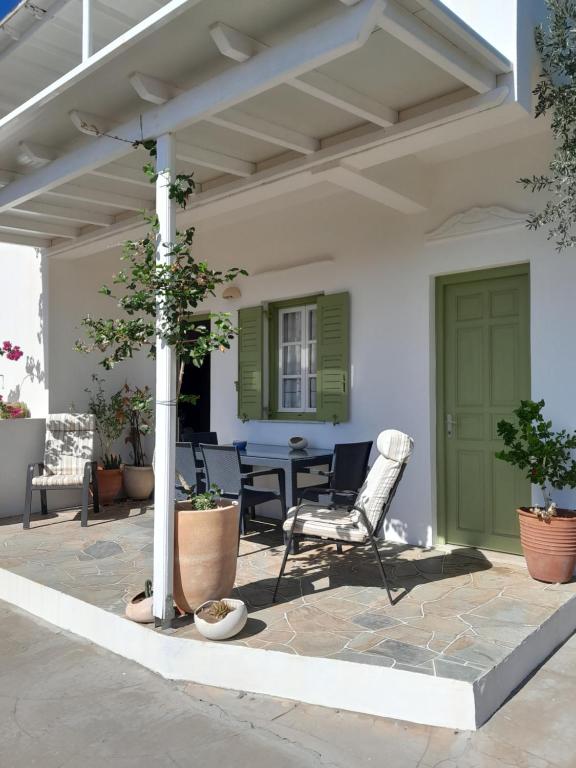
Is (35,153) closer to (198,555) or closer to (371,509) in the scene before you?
(198,555)

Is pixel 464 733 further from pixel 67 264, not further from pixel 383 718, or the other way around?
pixel 67 264

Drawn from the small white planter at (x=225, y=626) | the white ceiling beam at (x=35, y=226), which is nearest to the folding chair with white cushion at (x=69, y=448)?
the white ceiling beam at (x=35, y=226)

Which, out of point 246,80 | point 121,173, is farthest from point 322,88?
point 121,173

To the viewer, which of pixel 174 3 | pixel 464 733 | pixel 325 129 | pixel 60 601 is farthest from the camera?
pixel 325 129

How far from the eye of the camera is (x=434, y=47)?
3.10 metres

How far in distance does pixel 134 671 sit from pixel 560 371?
3.24 metres

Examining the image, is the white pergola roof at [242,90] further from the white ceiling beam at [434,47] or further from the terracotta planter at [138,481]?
the terracotta planter at [138,481]

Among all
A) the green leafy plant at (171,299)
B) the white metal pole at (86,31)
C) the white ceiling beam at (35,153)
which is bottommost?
the green leafy plant at (171,299)

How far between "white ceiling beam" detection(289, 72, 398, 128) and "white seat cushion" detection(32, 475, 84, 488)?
4.06 m

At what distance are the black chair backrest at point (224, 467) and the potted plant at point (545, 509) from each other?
1.85 m

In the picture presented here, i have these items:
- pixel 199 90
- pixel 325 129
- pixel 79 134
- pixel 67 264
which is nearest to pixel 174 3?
pixel 199 90

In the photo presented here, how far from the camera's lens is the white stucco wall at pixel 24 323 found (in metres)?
6.87

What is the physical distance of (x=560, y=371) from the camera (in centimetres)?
427

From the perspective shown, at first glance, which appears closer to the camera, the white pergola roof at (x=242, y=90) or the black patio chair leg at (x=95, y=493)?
the white pergola roof at (x=242, y=90)
